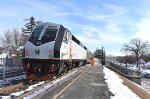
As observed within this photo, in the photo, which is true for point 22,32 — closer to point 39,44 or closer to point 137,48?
point 137,48

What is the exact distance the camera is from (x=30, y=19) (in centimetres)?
8988

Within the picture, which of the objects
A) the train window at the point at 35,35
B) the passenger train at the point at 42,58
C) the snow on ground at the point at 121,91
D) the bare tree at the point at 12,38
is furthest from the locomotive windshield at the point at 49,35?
the bare tree at the point at 12,38

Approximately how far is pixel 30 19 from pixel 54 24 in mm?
65066

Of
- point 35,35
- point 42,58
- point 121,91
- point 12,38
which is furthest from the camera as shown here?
point 12,38

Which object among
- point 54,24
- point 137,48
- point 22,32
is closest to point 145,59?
point 137,48

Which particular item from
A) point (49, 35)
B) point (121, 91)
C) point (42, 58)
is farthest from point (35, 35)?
point (121, 91)

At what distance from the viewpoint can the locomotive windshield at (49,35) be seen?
2432 centimetres

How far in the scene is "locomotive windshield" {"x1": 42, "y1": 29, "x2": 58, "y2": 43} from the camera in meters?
24.3

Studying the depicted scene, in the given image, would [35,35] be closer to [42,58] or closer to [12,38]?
[42,58]

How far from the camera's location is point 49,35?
2473cm

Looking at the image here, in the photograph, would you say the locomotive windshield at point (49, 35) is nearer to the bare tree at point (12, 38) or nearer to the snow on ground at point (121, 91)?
the snow on ground at point (121, 91)

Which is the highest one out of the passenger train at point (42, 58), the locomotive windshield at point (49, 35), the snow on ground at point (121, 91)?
the locomotive windshield at point (49, 35)

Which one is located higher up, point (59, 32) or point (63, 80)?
point (59, 32)

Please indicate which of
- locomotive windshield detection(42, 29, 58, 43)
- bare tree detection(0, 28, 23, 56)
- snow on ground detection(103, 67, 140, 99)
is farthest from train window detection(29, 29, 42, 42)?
bare tree detection(0, 28, 23, 56)
